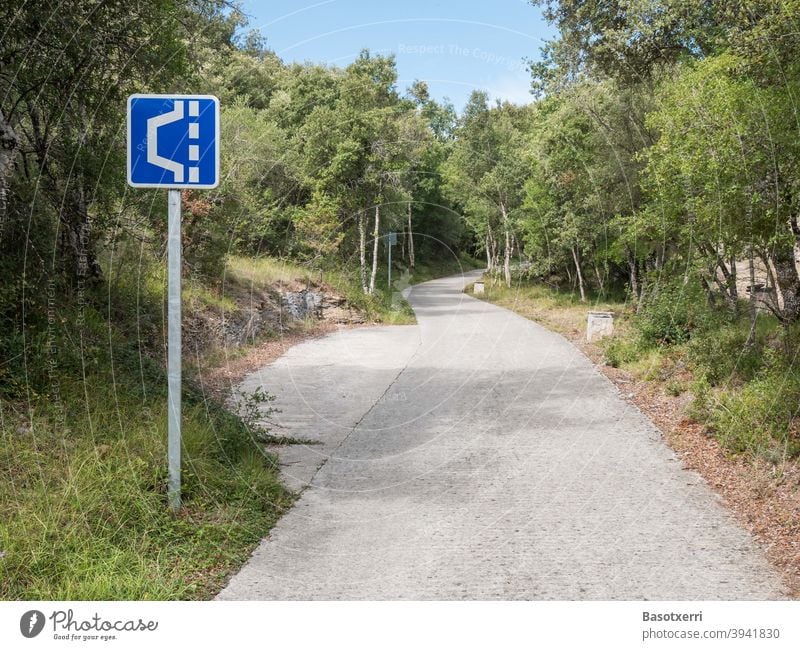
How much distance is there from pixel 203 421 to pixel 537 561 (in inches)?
154

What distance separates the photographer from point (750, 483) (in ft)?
22.6

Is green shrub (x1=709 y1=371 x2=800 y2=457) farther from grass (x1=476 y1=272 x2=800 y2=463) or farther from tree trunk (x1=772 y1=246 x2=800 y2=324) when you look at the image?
tree trunk (x1=772 y1=246 x2=800 y2=324)

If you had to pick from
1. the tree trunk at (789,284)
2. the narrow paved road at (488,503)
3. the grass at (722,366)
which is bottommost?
the narrow paved road at (488,503)

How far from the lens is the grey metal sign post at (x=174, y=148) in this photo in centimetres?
497

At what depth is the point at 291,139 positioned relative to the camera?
27578mm

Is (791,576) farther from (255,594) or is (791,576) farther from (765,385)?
(765,385)

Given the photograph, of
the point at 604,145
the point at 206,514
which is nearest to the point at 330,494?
the point at 206,514

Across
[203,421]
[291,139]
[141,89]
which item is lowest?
[203,421]

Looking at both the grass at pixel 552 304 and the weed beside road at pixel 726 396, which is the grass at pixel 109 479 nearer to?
the weed beside road at pixel 726 396

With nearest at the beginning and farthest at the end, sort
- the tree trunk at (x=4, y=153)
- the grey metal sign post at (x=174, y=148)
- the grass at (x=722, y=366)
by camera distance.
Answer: the grey metal sign post at (x=174, y=148) < the tree trunk at (x=4, y=153) < the grass at (x=722, y=366)

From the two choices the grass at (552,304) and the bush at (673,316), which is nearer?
the bush at (673,316)
